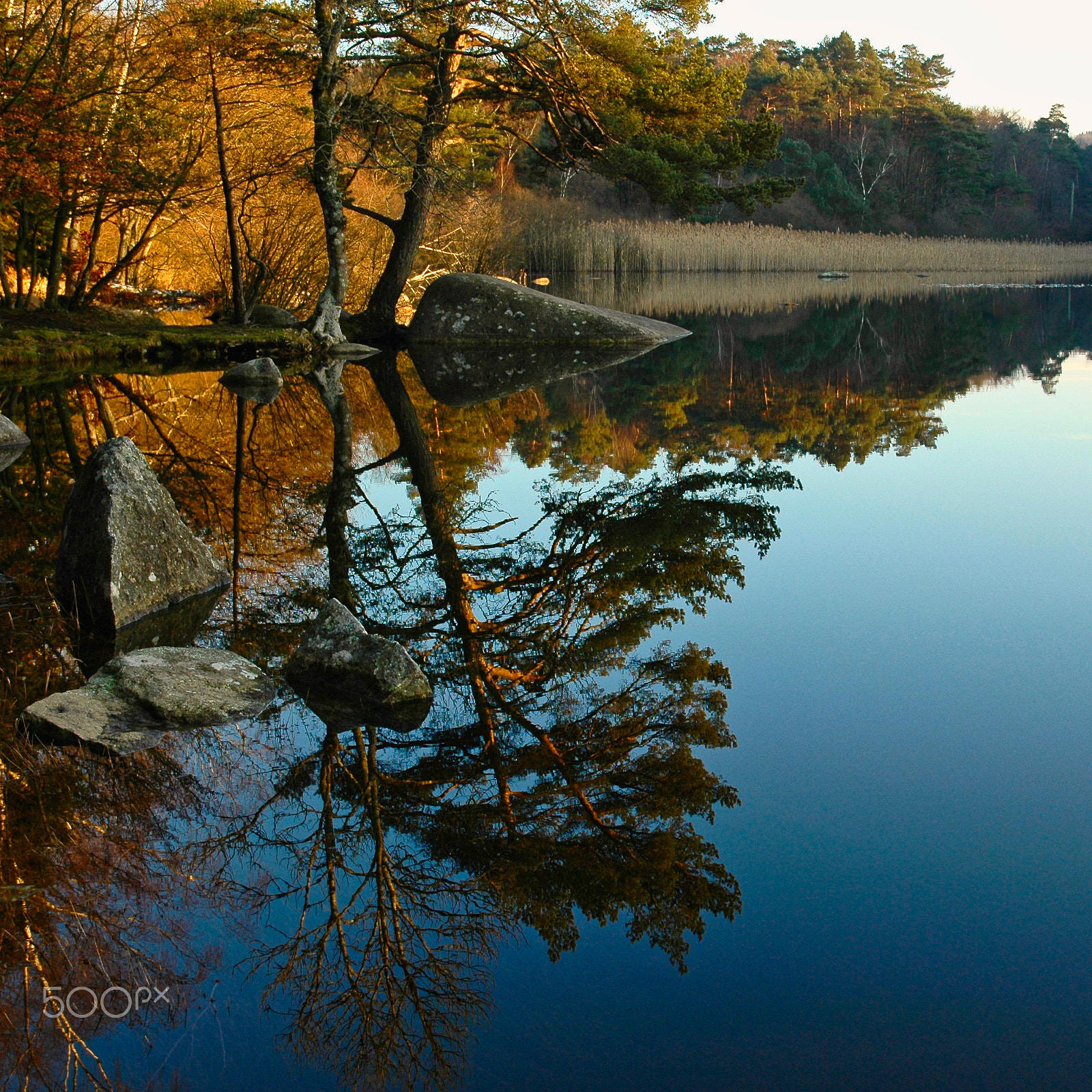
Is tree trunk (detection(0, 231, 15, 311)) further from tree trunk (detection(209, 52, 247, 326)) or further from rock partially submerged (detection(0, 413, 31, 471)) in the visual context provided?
rock partially submerged (detection(0, 413, 31, 471))

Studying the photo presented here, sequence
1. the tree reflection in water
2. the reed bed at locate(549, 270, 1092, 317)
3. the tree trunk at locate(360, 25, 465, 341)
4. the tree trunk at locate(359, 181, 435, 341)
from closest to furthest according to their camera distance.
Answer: the tree reflection in water < the tree trunk at locate(360, 25, 465, 341) < the tree trunk at locate(359, 181, 435, 341) < the reed bed at locate(549, 270, 1092, 317)

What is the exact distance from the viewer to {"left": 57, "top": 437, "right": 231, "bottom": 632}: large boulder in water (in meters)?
3.94

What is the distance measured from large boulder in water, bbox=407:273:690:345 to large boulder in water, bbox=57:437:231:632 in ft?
35.6

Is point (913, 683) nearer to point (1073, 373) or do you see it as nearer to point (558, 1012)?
point (558, 1012)

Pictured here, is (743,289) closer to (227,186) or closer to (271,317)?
(271,317)

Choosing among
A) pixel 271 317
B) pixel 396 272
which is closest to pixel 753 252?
pixel 396 272

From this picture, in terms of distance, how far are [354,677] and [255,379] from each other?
26.6 feet

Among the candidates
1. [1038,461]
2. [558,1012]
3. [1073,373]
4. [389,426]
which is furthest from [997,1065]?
[1073,373]

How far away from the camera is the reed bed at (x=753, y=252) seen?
99.5 feet

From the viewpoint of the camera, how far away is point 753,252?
111 ft

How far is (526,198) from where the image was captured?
32594 mm

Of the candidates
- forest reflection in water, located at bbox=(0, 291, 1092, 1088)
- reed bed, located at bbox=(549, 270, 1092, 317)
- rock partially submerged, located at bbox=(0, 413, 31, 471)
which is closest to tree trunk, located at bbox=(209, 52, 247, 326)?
rock partially submerged, located at bbox=(0, 413, 31, 471)

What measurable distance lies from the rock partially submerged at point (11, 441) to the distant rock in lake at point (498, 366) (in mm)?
3438

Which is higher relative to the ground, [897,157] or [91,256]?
[897,157]
